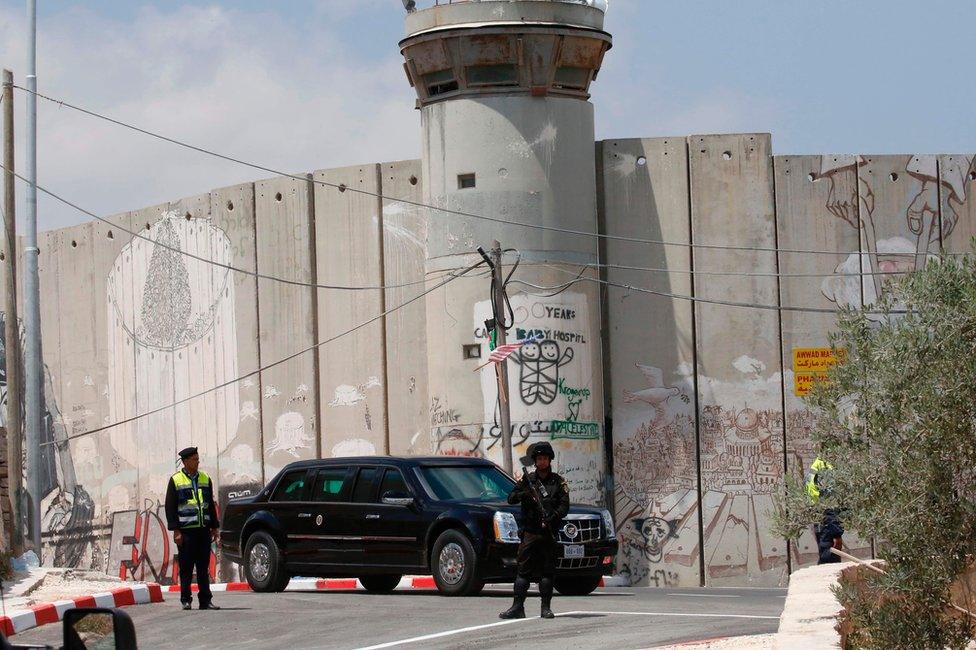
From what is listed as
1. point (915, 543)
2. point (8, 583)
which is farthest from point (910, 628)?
point (8, 583)

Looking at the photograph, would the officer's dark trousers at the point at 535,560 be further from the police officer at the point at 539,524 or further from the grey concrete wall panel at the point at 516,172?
the grey concrete wall panel at the point at 516,172

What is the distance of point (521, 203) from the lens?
28.5 metres

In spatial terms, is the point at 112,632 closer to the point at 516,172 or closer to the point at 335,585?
the point at 335,585

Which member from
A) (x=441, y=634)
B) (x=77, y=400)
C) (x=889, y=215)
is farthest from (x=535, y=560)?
(x=77, y=400)

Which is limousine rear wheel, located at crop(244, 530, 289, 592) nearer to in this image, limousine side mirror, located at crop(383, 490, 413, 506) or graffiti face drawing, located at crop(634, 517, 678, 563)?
limousine side mirror, located at crop(383, 490, 413, 506)

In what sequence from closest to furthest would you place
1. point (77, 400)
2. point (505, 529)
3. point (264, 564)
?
point (505, 529) → point (264, 564) → point (77, 400)

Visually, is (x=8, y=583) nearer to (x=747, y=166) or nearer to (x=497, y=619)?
(x=497, y=619)

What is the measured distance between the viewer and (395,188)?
100 ft

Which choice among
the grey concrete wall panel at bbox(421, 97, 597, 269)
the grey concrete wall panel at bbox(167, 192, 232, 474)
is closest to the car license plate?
the grey concrete wall panel at bbox(421, 97, 597, 269)

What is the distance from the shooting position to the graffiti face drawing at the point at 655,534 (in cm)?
2856

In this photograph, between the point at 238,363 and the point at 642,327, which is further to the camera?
the point at 238,363

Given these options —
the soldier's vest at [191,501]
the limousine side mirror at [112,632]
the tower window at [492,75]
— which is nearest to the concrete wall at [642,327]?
the tower window at [492,75]

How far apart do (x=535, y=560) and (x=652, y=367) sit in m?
15.0

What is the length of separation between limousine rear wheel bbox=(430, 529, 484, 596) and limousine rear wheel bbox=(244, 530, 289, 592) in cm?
219
